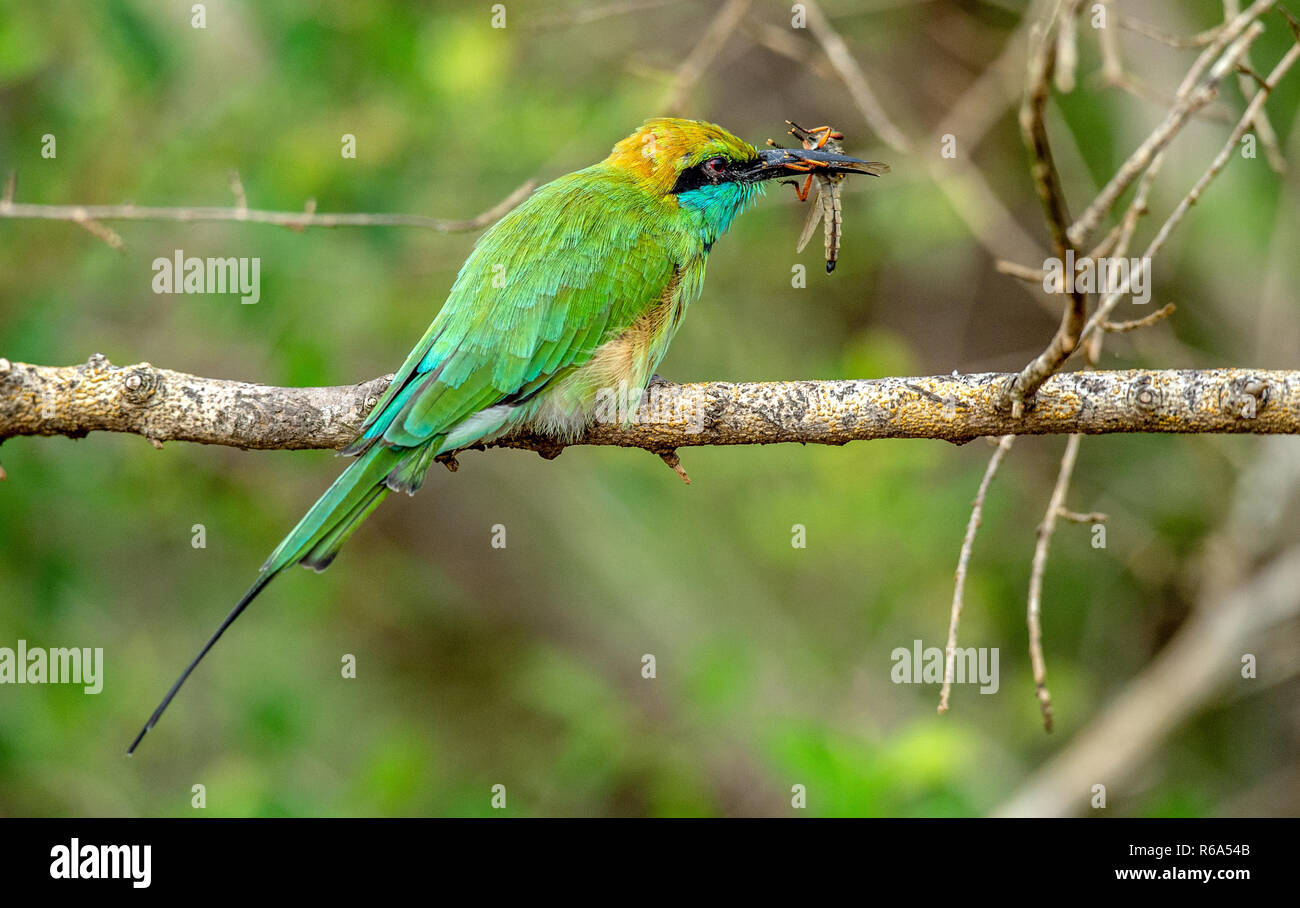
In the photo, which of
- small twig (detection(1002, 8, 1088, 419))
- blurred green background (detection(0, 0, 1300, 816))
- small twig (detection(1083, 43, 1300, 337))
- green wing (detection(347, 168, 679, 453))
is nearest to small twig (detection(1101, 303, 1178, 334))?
small twig (detection(1083, 43, 1300, 337))

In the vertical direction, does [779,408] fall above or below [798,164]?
below

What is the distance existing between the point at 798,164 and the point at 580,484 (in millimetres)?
2095

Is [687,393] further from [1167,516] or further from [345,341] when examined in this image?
[1167,516]

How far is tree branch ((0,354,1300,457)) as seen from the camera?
7.61 ft

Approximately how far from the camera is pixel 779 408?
97.5 inches

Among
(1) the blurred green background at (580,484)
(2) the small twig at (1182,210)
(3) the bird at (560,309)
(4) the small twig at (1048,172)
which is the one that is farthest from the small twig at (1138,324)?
(1) the blurred green background at (580,484)

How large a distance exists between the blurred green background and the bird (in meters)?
0.48

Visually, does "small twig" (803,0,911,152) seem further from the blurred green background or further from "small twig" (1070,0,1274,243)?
"small twig" (1070,0,1274,243)

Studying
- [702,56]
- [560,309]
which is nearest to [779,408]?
[560,309]

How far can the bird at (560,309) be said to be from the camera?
2559 mm

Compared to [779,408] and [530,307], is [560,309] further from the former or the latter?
[779,408]

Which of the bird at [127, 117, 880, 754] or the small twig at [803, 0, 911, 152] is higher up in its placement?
the small twig at [803, 0, 911, 152]

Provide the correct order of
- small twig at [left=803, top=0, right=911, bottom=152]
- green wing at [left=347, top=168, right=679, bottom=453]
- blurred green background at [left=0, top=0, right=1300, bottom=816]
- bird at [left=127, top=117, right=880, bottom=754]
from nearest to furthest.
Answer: bird at [left=127, top=117, right=880, bottom=754], green wing at [left=347, top=168, right=679, bottom=453], small twig at [left=803, top=0, right=911, bottom=152], blurred green background at [left=0, top=0, right=1300, bottom=816]

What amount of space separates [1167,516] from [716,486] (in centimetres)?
173
